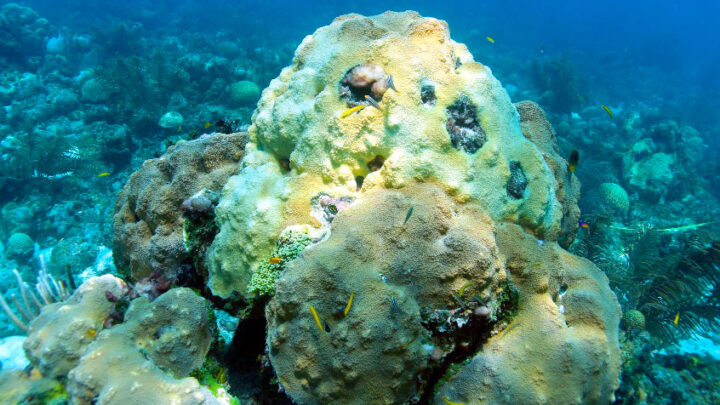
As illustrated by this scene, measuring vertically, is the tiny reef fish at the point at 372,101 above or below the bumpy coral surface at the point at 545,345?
above

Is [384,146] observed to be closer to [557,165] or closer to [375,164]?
[375,164]

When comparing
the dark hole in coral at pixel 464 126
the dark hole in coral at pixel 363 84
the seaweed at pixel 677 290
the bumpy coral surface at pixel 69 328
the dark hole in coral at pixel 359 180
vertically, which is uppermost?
the dark hole in coral at pixel 363 84

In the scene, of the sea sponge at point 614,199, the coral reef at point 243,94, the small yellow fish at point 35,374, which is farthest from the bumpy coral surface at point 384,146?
the coral reef at point 243,94

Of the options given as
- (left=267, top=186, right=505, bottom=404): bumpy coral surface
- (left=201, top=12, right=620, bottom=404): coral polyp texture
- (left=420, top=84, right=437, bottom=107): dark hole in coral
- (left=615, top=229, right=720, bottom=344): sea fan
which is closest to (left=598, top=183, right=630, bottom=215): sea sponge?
(left=615, top=229, right=720, bottom=344): sea fan

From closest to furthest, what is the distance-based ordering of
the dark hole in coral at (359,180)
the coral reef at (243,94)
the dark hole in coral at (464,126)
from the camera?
the dark hole in coral at (464,126) < the dark hole in coral at (359,180) < the coral reef at (243,94)

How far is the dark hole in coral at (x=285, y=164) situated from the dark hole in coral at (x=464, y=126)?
1640 millimetres

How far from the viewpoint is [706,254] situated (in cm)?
Answer: 549

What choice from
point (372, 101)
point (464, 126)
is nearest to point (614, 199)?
point (464, 126)

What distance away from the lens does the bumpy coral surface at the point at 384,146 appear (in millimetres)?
2951

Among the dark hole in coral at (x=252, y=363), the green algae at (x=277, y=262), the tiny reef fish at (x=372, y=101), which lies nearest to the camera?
the dark hole in coral at (x=252, y=363)

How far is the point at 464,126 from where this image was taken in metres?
3.16

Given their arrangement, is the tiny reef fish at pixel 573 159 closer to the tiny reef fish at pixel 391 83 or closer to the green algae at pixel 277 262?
the tiny reef fish at pixel 391 83

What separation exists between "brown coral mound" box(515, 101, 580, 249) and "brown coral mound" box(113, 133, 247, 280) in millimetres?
3622

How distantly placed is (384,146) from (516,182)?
128 cm
